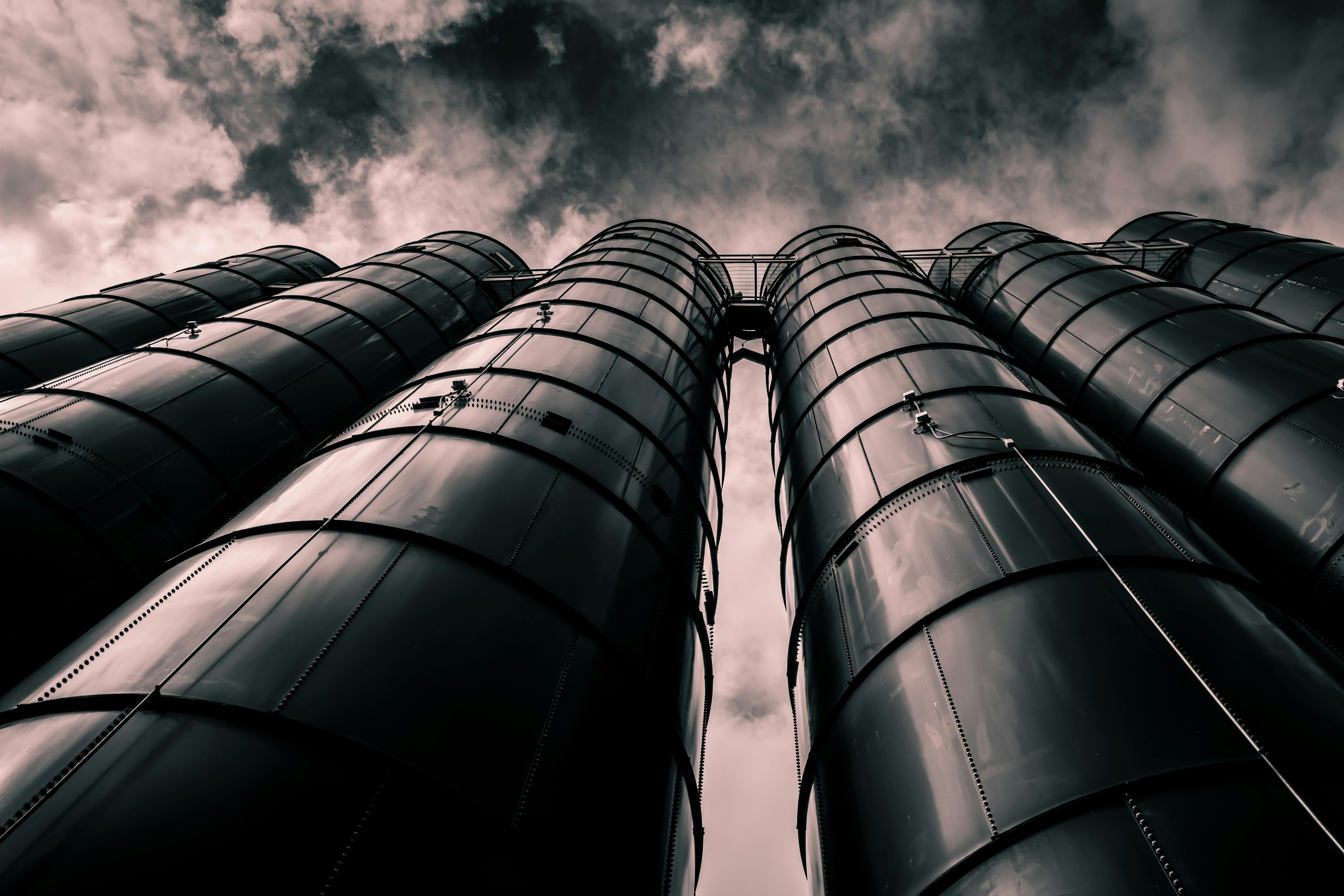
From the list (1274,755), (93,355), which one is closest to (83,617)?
(93,355)

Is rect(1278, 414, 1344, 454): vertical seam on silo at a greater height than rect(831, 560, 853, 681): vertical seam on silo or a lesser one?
greater

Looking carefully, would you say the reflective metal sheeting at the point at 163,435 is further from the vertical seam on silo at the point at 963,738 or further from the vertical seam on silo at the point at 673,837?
the vertical seam on silo at the point at 963,738

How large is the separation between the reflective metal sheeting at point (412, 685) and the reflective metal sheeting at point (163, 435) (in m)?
2.34

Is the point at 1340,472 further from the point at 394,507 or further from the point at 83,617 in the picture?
the point at 83,617

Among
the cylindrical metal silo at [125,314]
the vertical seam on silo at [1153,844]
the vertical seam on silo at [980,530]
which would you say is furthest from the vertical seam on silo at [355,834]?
the cylindrical metal silo at [125,314]

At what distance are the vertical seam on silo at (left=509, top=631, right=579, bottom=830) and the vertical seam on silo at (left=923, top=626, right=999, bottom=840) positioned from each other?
275 cm

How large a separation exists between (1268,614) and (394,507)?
6.84m

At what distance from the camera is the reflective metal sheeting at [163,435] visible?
5.78 metres

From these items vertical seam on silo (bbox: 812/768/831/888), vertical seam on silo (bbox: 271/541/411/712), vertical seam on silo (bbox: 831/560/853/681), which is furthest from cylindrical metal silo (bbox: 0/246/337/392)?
vertical seam on silo (bbox: 812/768/831/888)

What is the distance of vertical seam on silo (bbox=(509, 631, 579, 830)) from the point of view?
332cm

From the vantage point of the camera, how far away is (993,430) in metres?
6.25

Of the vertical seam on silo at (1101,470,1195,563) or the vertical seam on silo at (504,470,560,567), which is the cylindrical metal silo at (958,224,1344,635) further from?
the vertical seam on silo at (504,470,560,567)

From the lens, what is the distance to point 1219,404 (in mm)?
7195

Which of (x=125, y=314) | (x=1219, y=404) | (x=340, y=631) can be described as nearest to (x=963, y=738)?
(x=340, y=631)
